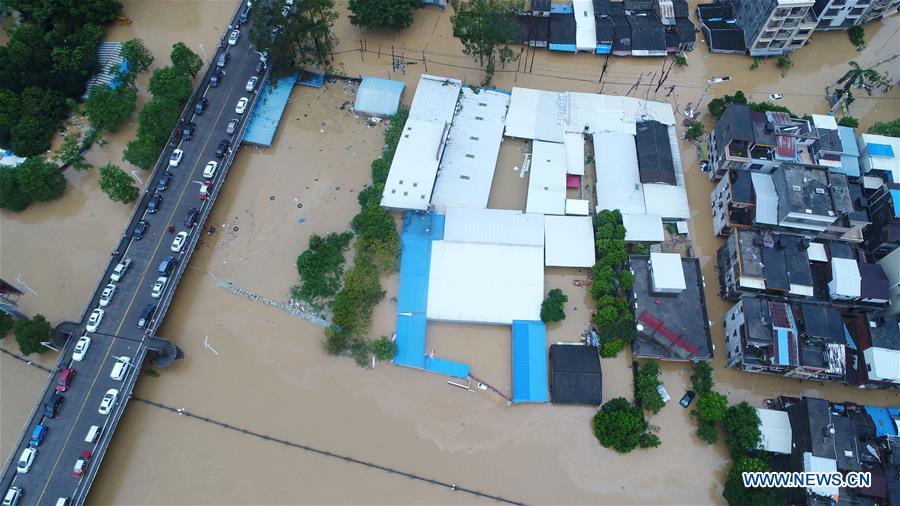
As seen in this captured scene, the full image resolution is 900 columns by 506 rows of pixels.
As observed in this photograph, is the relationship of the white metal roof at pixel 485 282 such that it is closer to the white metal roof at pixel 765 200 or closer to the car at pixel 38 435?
the white metal roof at pixel 765 200

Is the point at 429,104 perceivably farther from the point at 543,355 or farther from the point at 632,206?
the point at 543,355

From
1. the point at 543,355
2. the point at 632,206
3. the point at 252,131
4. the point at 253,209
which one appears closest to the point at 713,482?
the point at 543,355

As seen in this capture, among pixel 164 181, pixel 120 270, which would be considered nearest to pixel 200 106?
pixel 164 181

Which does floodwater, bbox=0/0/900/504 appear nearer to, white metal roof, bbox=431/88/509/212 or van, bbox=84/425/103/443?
white metal roof, bbox=431/88/509/212

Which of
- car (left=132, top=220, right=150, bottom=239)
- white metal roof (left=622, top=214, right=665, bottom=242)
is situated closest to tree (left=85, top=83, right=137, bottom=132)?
car (left=132, top=220, right=150, bottom=239)

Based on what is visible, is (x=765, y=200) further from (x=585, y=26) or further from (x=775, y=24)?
(x=585, y=26)

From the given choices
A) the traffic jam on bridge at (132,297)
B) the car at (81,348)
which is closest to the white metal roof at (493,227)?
the traffic jam on bridge at (132,297)
